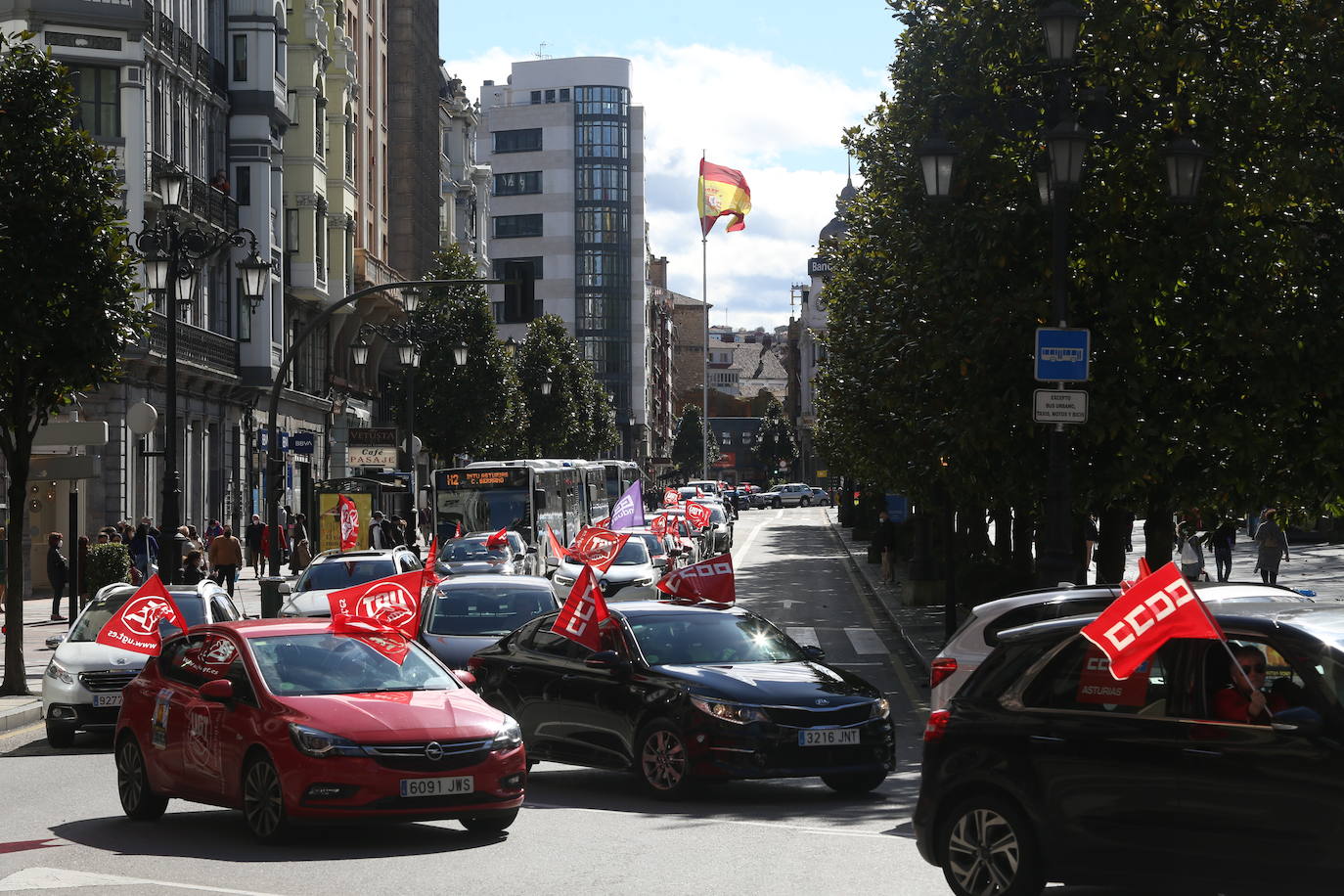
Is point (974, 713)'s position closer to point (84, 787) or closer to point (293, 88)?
point (84, 787)

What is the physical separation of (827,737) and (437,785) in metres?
3.16

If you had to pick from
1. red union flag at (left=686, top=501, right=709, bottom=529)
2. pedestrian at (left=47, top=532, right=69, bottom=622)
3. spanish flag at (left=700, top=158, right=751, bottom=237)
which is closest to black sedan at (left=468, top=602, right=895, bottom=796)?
pedestrian at (left=47, top=532, right=69, bottom=622)

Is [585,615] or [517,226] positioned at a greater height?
[517,226]

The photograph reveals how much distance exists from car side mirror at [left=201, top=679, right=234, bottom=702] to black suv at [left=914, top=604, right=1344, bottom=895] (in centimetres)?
443

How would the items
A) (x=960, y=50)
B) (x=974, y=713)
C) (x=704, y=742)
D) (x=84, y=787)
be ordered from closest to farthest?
(x=974, y=713) → (x=704, y=742) → (x=84, y=787) → (x=960, y=50)

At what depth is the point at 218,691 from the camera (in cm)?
1126

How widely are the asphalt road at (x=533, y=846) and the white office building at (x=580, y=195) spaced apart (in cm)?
13289

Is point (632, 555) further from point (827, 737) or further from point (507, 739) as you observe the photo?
point (507, 739)

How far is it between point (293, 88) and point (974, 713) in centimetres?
4996

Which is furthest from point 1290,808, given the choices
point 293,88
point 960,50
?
point 293,88

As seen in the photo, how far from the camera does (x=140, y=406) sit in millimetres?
30156

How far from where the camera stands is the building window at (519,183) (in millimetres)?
148125

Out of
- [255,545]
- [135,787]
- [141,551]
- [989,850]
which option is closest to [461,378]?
[255,545]

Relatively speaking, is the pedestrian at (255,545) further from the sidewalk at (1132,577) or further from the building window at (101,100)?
the sidewalk at (1132,577)
